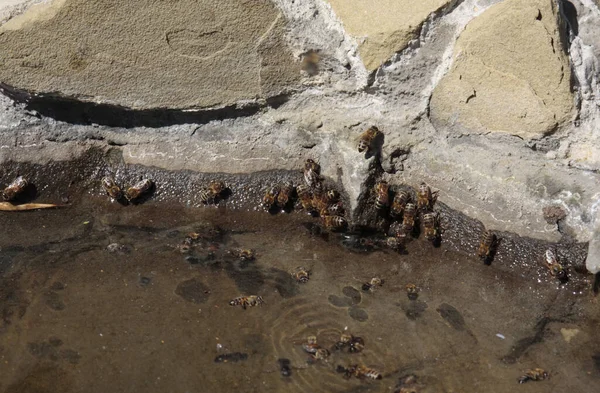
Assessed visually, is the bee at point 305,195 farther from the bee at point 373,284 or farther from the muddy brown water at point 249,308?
the bee at point 373,284

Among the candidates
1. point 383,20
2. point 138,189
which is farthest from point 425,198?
point 138,189

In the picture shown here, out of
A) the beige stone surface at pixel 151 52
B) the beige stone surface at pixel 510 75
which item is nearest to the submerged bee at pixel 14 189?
the beige stone surface at pixel 151 52

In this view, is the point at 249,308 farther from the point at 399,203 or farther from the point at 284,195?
the point at 399,203

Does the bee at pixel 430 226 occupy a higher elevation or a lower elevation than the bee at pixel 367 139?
lower

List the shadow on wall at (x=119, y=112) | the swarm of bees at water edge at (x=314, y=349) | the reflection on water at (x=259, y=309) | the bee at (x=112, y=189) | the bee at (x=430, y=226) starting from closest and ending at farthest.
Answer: the reflection on water at (x=259, y=309) → the swarm of bees at water edge at (x=314, y=349) → the bee at (x=430, y=226) → the shadow on wall at (x=119, y=112) → the bee at (x=112, y=189)

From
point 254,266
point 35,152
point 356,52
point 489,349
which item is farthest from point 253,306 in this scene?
point 35,152

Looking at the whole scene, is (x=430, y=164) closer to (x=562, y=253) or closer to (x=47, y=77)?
(x=562, y=253)
